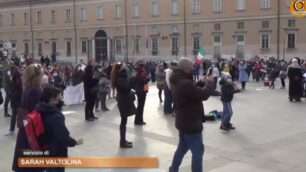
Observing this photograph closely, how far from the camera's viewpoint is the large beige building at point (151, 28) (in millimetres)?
44438

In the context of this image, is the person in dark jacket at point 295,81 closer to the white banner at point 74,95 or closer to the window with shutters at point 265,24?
the white banner at point 74,95

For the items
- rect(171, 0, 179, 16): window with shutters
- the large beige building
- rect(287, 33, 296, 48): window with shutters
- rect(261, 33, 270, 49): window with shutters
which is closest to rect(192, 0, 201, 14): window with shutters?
the large beige building

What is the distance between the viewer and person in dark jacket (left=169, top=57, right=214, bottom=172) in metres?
5.66

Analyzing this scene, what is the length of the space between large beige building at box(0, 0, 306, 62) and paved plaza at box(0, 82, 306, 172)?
31657 mm

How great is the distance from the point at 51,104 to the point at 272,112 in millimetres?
10057

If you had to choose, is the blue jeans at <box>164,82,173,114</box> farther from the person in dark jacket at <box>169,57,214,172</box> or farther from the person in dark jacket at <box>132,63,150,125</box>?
the person in dark jacket at <box>169,57,214,172</box>

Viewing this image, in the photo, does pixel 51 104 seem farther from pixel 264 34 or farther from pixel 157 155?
pixel 264 34

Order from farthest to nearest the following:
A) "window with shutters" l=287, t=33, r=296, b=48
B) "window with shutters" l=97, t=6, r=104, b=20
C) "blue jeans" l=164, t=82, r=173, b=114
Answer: "window with shutters" l=97, t=6, r=104, b=20
"window with shutters" l=287, t=33, r=296, b=48
"blue jeans" l=164, t=82, r=173, b=114

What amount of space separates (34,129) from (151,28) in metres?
49.4

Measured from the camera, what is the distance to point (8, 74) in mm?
11969

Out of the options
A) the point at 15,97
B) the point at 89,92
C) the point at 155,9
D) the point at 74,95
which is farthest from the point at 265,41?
the point at 15,97

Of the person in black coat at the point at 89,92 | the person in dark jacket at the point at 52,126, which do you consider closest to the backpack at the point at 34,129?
the person in dark jacket at the point at 52,126

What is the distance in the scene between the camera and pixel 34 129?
4.56 m
